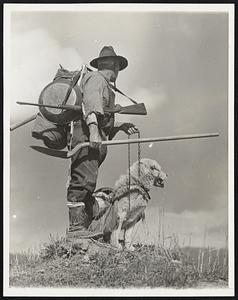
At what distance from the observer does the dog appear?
9.25 ft

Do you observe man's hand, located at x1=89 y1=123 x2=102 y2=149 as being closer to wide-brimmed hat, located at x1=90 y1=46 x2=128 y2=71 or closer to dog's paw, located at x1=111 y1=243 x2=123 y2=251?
wide-brimmed hat, located at x1=90 y1=46 x2=128 y2=71

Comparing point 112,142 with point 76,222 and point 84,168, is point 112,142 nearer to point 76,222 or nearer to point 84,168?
point 84,168

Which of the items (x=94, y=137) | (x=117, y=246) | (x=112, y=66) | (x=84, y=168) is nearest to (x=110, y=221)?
(x=117, y=246)

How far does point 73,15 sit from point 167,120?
25.9 inches

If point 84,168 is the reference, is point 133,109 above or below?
above

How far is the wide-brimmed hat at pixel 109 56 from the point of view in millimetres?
2830

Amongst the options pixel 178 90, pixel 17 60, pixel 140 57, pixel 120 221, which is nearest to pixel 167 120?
pixel 178 90

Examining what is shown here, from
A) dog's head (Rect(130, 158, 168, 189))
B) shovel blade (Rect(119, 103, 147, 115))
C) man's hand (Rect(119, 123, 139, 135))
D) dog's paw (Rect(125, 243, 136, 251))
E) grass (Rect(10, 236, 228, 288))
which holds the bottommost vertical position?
grass (Rect(10, 236, 228, 288))

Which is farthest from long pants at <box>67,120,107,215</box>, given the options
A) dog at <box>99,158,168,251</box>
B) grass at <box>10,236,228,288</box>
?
grass at <box>10,236,228,288</box>

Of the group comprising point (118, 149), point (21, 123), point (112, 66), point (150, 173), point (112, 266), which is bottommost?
point (112, 266)

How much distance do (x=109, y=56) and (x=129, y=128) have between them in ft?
1.14

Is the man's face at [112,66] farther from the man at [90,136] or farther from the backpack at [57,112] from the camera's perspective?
the backpack at [57,112]

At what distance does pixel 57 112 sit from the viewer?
277 centimetres

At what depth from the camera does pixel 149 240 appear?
9.18 ft
